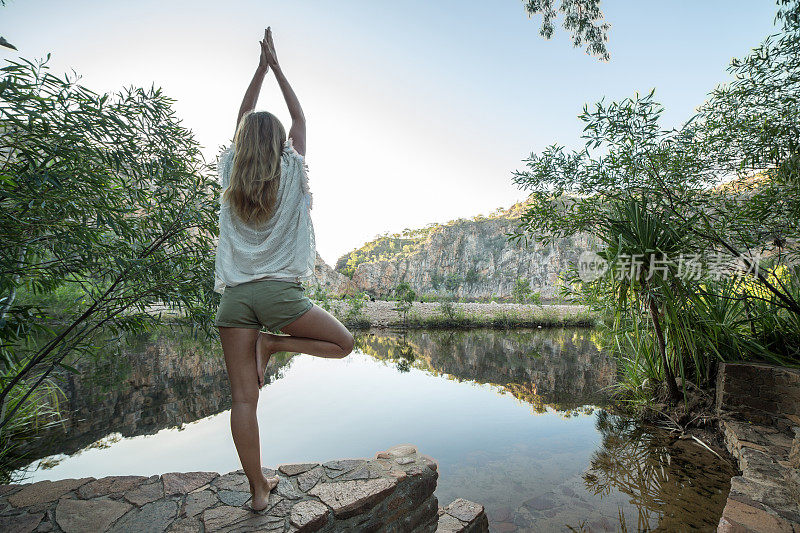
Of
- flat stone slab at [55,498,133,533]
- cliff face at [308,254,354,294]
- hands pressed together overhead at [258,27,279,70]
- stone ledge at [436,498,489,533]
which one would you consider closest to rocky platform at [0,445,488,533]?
flat stone slab at [55,498,133,533]

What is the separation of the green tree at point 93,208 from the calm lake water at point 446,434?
1.43 metres

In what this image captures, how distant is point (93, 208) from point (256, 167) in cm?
134

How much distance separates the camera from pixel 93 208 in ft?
6.70

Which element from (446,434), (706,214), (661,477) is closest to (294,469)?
(446,434)

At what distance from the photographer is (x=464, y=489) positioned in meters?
2.88

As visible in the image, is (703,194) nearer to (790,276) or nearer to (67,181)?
(790,276)

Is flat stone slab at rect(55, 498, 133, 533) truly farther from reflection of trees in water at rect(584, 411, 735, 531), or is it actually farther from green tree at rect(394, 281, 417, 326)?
green tree at rect(394, 281, 417, 326)

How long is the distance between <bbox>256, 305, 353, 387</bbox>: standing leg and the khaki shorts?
65 mm

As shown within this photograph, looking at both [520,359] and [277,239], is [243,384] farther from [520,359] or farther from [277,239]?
[520,359]

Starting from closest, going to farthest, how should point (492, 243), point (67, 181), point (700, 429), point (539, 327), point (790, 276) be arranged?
point (67, 181)
point (700, 429)
point (790, 276)
point (539, 327)
point (492, 243)

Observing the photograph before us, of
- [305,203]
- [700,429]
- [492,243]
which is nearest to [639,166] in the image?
[700,429]

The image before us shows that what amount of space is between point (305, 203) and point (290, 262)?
0.78 ft

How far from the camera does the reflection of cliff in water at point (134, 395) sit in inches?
146

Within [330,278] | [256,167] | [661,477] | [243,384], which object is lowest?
[661,477]
